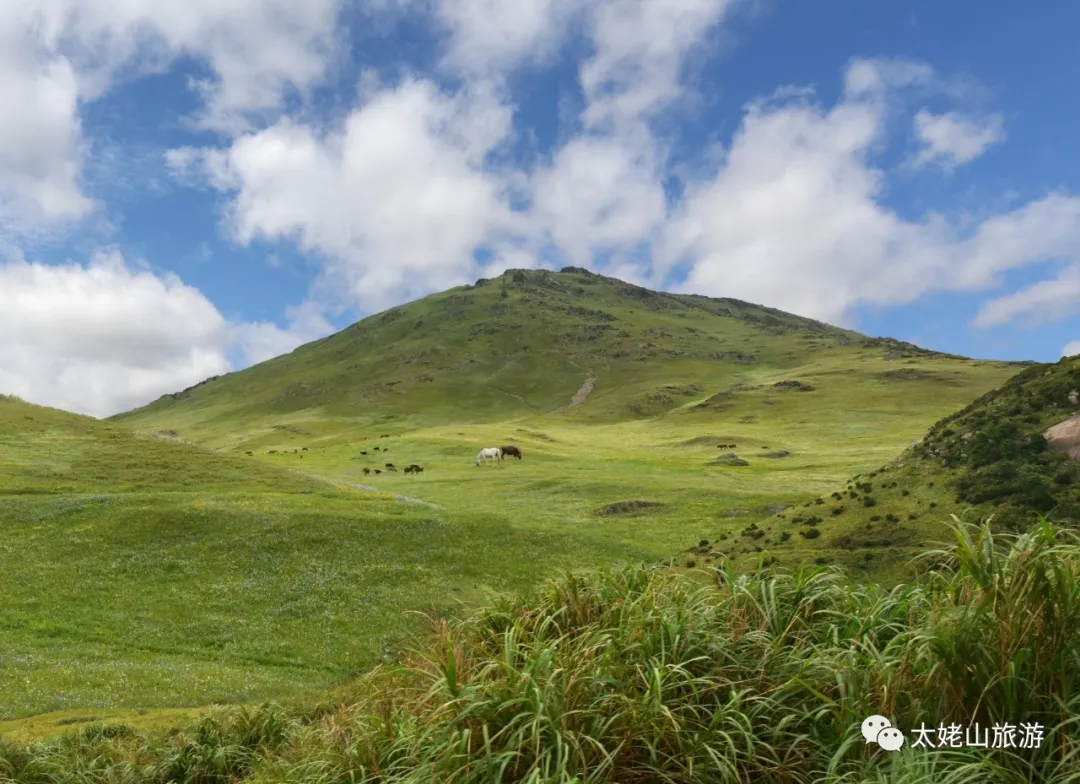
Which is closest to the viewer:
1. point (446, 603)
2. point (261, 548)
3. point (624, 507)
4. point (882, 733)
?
point (882, 733)

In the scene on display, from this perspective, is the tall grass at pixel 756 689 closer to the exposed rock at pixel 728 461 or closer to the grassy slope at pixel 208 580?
the grassy slope at pixel 208 580

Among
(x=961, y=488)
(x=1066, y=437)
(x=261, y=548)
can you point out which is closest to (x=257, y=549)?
(x=261, y=548)

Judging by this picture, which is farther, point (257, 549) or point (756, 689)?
point (257, 549)

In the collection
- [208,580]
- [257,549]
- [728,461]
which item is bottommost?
[208,580]

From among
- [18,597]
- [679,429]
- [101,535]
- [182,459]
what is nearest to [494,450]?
[182,459]

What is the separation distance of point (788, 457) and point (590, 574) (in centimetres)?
9584

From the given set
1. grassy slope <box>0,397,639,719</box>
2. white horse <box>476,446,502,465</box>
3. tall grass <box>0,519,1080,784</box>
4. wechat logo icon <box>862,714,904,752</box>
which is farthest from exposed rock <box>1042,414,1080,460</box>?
white horse <box>476,446,502,465</box>

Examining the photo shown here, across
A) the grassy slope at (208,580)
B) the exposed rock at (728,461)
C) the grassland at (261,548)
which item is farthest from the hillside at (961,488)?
the exposed rock at (728,461)

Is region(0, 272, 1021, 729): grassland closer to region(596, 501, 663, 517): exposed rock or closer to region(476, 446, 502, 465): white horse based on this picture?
region(596, 501, 663, 517): exposed rock

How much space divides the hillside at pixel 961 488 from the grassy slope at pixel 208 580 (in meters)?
12.4

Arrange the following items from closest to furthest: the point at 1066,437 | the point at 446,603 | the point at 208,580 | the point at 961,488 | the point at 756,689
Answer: the point at 756,689 → the point at 1066,437 → the point at 961,488 → the point at 446,603 → the point at 208,580

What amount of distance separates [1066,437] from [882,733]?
2589 cm

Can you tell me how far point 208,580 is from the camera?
106 feet

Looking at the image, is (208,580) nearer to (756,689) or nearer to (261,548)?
(261,548)
